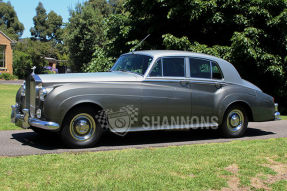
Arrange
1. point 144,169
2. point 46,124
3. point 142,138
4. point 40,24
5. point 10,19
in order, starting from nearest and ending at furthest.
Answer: point 144,169, point 46,124, point 142,138, point 10,19, point 40,24

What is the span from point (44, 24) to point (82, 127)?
10395cm

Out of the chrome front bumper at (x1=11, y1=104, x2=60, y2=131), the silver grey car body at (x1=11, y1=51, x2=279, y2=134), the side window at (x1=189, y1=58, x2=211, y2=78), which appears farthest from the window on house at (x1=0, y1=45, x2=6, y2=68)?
the side window at (x1=189, y1=58, x2=211, y2=78)

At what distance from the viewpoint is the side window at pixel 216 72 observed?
7.32 meters

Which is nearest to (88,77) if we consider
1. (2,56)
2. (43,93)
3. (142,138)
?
(43,93)

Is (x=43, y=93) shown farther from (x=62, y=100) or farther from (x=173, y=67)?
(x=173, y=67)

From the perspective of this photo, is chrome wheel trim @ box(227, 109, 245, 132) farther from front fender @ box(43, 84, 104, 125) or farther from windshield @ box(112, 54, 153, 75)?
front fender @ box(43, 84, 104, 125)

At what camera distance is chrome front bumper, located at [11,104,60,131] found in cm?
566

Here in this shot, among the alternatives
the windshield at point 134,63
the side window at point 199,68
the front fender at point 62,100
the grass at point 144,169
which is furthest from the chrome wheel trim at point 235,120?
the front fender at point 62,100

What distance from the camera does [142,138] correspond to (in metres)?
7.29

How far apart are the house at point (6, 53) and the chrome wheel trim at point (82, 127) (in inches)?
1753

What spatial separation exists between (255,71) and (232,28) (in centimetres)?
210

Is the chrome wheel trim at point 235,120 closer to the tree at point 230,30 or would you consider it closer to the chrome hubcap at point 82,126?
the chrome hubcap at point 82,126

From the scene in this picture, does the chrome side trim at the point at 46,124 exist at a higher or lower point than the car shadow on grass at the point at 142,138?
higher

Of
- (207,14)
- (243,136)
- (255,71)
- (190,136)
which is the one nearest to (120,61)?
(190,136)
